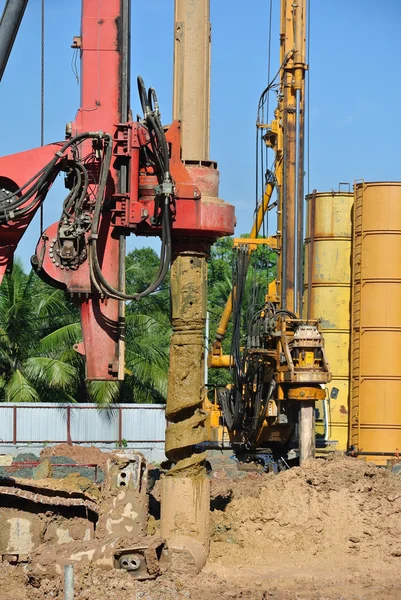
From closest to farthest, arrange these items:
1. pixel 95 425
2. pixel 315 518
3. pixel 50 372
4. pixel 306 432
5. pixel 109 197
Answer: pixel 109 197
pixel 315 518
pixel 306 432
pixel 50 372
pixel 95 425

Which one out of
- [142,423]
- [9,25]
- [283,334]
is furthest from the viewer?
[142,423]

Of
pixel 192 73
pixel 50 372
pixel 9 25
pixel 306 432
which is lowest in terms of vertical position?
pixel 306 432

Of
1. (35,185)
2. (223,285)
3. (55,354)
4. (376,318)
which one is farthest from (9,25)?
(223,285)

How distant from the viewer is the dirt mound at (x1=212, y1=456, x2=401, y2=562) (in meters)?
14.2

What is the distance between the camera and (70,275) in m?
14.0

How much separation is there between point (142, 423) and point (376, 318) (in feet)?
30.5

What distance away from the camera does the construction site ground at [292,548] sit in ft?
38.4

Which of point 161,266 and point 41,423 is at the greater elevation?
point 161,266

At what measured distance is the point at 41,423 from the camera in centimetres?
3506

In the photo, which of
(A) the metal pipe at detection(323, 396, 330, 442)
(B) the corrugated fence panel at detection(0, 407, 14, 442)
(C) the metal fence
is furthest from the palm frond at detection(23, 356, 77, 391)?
(A) the metal pipe at detection(323, 396, 330, 442)

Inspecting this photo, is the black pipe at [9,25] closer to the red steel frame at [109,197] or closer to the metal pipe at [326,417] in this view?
the red steel frame at [109,197]

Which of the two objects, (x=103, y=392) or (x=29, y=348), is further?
(x=29, y=348)

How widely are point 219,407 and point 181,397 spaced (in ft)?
44.5

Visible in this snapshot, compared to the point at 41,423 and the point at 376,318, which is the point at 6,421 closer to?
the point at 41,423
